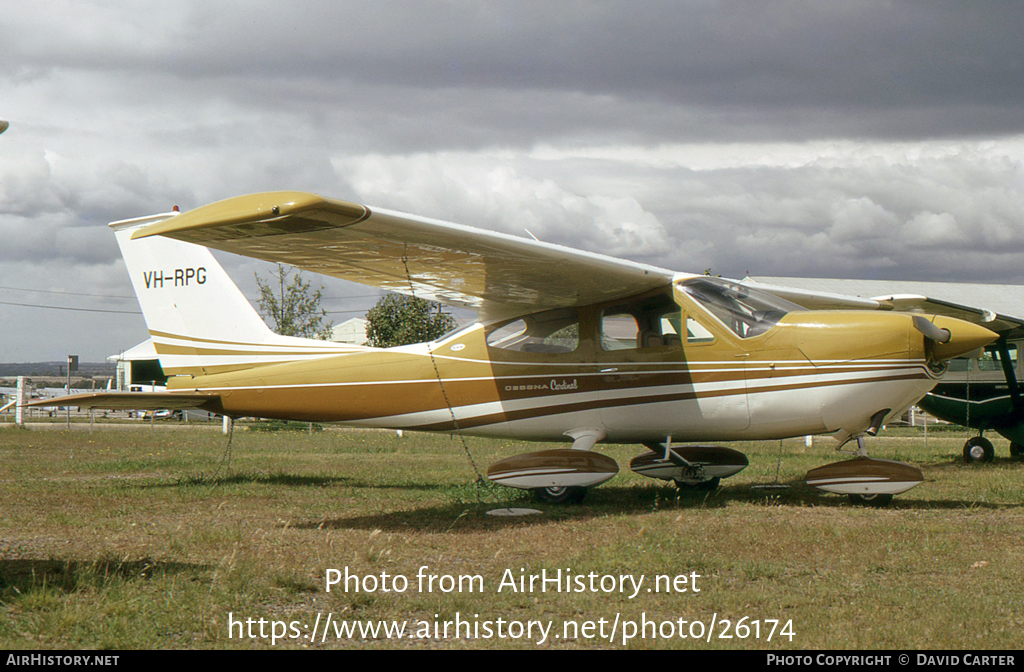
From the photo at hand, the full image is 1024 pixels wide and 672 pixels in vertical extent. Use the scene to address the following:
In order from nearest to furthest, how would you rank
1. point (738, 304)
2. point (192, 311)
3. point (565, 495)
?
point (738, 304) < point (565, 495) < point (192, 311)

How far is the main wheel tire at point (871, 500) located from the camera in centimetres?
834

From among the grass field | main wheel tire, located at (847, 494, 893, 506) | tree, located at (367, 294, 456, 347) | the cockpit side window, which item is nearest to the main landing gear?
main wheel tire, located at (847, 494, 893, 506)

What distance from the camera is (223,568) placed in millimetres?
5234

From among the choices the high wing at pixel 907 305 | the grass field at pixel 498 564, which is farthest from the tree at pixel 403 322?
the grass field at pixel 498 564

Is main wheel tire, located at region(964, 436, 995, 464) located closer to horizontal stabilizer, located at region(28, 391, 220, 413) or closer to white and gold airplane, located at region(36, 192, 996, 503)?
white and gold airplane, located at region(36, 192, 996, 503)

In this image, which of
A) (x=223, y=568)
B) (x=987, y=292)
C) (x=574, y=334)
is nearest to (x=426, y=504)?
(x=574, y=334)

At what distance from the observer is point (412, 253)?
25.9ft

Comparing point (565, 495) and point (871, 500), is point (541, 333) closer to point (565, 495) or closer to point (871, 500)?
point (565, 495)

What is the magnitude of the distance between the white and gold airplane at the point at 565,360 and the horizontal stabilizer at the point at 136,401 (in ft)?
0.09

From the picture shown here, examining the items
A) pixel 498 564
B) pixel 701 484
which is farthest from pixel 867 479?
pixel 498 564

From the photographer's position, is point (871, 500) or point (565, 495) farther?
point (565, 495)

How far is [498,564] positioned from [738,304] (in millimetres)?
4273
